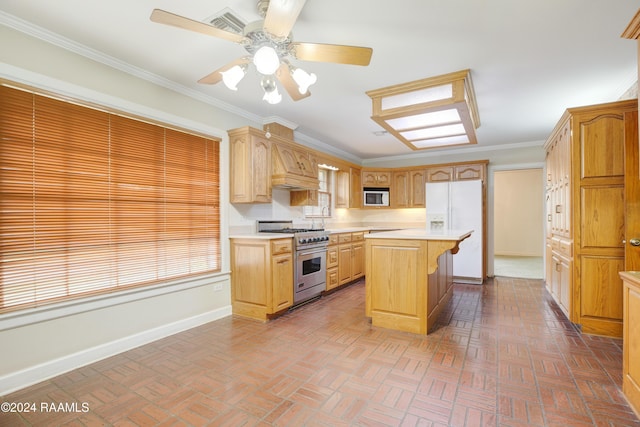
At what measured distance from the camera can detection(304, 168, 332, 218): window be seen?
5523 mm

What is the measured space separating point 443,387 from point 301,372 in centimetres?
100

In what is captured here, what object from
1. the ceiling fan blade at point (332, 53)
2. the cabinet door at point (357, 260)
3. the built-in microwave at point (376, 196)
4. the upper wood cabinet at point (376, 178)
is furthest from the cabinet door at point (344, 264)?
the ceiling fan blade at point (332, 53)

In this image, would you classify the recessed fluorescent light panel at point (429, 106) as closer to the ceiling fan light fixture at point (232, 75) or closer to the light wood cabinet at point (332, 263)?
the ceiling fan light fixture at point (232, 75)

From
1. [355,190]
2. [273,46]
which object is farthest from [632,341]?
[355,190]

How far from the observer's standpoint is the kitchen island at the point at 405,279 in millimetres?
2996

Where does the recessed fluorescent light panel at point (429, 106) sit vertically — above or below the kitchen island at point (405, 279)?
above

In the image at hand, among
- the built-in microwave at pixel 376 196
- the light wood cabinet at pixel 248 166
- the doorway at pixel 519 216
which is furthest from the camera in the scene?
the doorway at pixel 519 216

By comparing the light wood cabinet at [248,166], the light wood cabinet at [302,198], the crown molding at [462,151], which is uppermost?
the crown molding at [462,151]

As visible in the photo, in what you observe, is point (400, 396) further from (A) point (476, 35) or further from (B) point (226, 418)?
(A) point (476, 35)

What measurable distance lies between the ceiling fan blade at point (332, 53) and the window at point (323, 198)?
→ 353 centimetres

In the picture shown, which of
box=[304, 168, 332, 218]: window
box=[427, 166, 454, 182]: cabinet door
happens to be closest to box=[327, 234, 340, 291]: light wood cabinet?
box=[304, 168, 332, 218]: window

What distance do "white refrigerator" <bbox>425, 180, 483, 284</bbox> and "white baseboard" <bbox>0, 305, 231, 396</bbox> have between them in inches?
168

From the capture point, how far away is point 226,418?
1.78 metres

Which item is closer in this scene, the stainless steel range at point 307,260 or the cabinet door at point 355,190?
the stainless steel range at point 307,260
